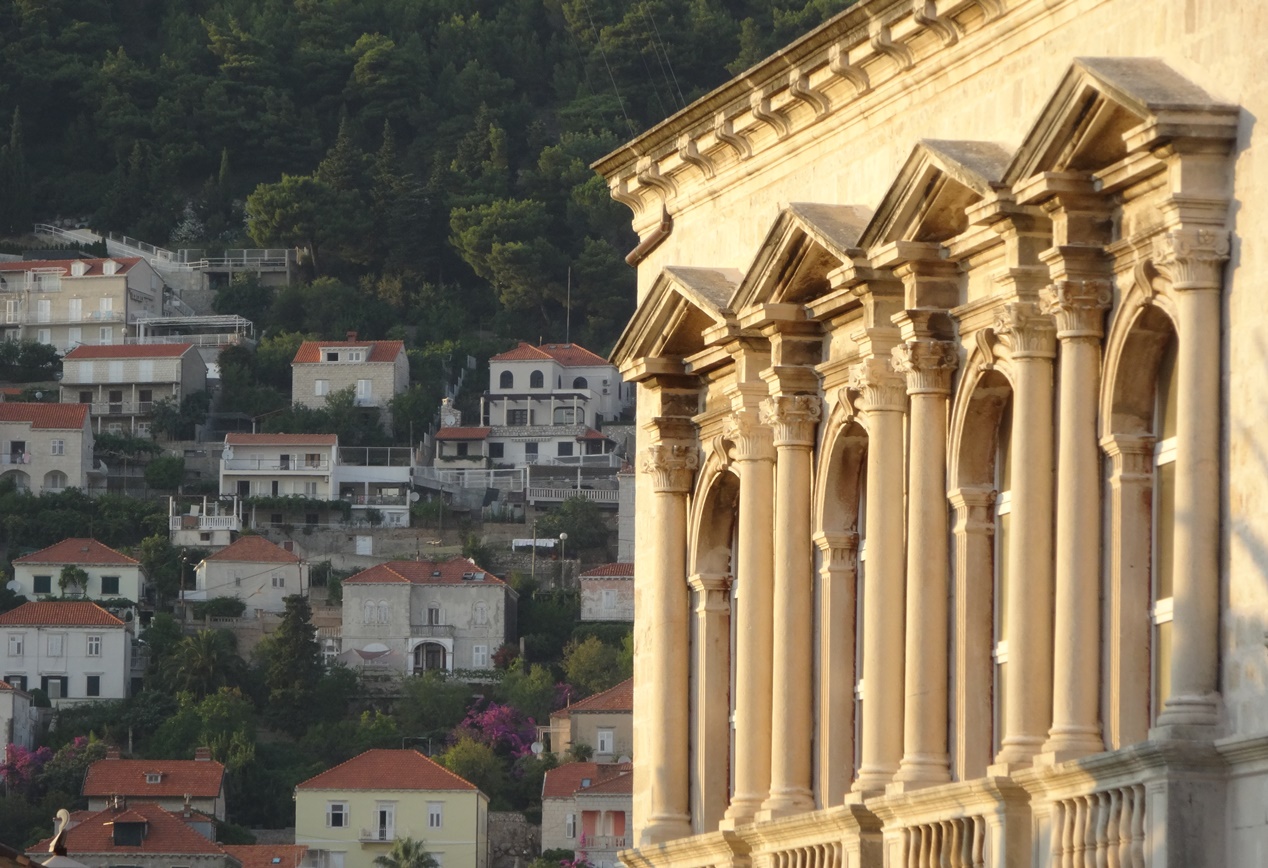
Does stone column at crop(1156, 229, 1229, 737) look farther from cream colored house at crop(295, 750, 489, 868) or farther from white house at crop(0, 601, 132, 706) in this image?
white house at crop(0, 601, 132, 706)

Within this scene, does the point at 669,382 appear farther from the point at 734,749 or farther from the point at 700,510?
the point at 734,749

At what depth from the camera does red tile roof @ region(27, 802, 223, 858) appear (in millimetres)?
118375

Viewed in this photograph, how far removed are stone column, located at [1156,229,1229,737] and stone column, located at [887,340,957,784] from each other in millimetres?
3357

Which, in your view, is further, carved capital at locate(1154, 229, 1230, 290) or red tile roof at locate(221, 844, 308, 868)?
red tile roof at locate(221, 844, 308, 868)

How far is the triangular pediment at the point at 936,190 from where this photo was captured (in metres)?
18.4

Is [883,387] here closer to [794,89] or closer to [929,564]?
[929,564]

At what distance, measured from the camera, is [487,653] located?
6801 inches

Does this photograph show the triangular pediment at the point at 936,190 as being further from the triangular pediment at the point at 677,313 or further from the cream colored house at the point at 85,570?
the cream colored house at the point at 85,570

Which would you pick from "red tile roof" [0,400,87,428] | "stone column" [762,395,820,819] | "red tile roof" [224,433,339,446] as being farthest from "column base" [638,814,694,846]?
"red tile roof" [0,400,87,428]

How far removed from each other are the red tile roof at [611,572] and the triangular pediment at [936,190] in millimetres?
151903

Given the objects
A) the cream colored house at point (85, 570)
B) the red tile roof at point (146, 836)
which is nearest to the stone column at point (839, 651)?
the red tile roof at point (146, 836)

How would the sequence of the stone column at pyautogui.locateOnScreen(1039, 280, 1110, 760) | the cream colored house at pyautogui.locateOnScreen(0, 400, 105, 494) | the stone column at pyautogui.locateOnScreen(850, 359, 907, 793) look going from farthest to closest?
the cream colored house at pyautogui.locateOnScreen(0, 400, 105, 494), the stone column at pyautogui.locateOnScreen(850, 359, 907, 793), the stone column at pyautogui.locateOnScreen(1039, 280, 1110, 760)

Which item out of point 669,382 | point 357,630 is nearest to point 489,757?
point 357,630

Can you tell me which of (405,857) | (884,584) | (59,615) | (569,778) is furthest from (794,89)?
(59,615)
